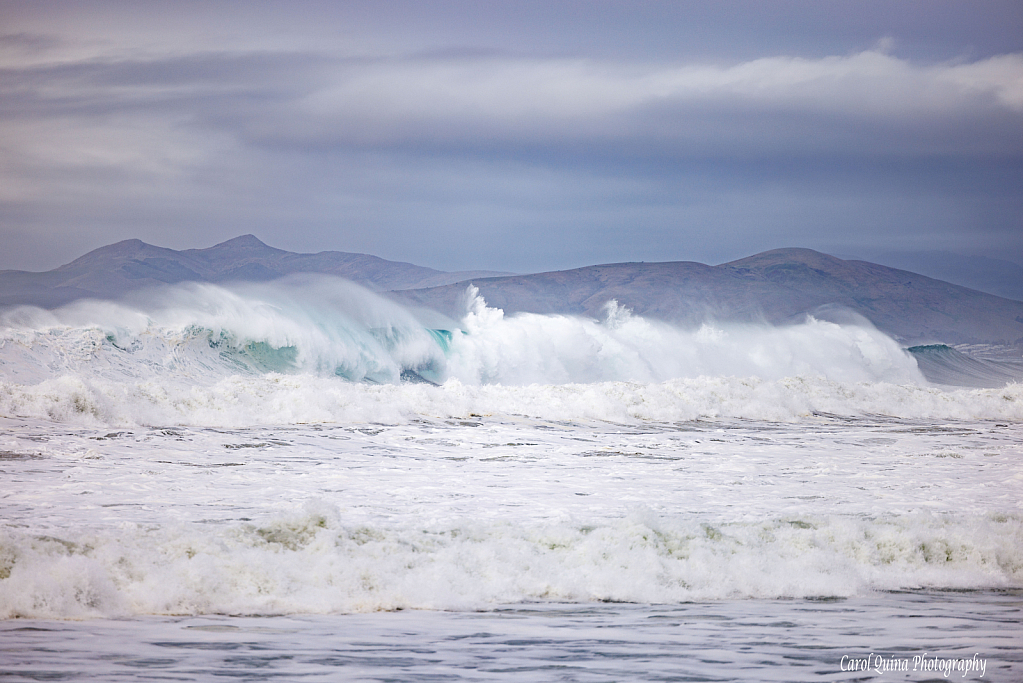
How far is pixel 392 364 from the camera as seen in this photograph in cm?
2800

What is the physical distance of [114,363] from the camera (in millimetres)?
19922

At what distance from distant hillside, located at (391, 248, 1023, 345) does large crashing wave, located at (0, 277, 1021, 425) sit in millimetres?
26166

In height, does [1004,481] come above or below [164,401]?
below

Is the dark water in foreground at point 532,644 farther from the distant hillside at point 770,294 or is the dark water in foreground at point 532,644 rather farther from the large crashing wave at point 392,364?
the distant hillside at point 770,294

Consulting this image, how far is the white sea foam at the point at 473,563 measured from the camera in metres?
5.43

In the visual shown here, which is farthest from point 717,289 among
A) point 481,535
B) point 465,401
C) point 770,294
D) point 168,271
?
point 481,535

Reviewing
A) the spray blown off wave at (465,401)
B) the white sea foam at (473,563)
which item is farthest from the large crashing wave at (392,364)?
the white sea foam at (473,563)

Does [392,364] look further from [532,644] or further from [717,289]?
[717,289]

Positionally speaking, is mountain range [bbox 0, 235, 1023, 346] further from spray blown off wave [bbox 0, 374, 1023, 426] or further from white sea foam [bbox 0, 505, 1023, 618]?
white sea foam [bbox 0, 505, 1023, 618]

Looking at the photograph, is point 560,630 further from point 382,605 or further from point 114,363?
point 114,363

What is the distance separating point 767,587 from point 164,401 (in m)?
11.6

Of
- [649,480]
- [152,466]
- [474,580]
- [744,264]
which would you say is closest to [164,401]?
[152,466]

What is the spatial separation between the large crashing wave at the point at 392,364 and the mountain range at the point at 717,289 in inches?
942

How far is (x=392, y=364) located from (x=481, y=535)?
21.3m
